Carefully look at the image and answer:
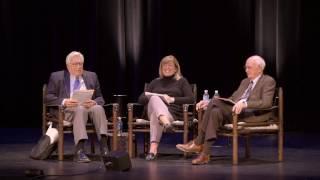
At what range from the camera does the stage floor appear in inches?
215

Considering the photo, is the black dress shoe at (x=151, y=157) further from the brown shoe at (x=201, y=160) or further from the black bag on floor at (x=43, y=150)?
the black bag on floor at (x=43, y=150)

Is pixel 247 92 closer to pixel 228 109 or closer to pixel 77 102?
pixel 228 109

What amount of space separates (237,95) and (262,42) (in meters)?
2.42

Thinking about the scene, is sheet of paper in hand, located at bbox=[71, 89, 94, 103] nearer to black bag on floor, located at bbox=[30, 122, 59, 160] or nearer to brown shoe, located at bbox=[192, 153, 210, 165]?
black bag on floor, located at bbox=[30, 122, 59, 160]

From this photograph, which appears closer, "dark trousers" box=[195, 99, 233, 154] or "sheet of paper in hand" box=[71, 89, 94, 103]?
"dark trousers" box=[195, 99, 233, 154]

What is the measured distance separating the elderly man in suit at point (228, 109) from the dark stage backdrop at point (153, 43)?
2.48 meters

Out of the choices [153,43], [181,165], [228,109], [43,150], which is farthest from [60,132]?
[153,43]

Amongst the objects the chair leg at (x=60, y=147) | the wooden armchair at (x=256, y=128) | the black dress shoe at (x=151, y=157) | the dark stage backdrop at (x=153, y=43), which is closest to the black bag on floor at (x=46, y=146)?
the chair leg at (x=60, y=147)

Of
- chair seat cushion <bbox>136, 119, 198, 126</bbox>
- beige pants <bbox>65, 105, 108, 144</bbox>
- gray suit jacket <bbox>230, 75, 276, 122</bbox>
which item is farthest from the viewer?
chair seat cushion <bbox>136, 119, 198, 126</bbox>

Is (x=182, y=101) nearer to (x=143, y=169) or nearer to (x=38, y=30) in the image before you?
(x=143, y=169)

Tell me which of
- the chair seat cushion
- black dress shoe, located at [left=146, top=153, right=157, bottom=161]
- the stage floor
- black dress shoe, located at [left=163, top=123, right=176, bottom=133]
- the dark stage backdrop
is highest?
the dark stage backdrop

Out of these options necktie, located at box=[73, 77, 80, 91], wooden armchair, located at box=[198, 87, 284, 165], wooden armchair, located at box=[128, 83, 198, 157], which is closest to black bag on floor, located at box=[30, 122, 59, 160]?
necktie, located at box=[73, 77, 80, 91]

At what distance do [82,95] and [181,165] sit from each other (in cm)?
117

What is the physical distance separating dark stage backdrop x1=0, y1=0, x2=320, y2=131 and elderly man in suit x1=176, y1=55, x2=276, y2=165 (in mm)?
2476
